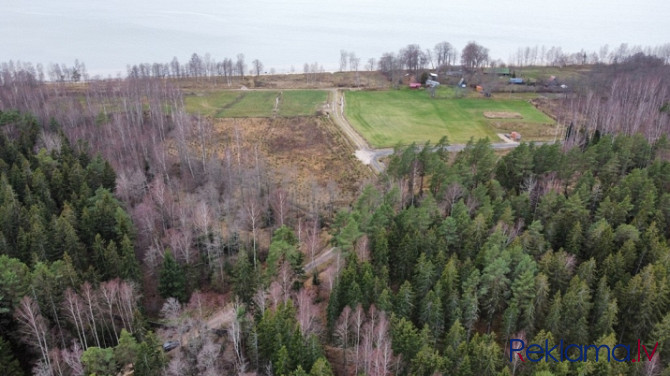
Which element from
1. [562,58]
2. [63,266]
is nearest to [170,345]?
[63,266]

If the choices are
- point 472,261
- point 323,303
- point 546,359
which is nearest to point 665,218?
point 472,261

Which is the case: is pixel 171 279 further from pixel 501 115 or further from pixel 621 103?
pixel 621 103

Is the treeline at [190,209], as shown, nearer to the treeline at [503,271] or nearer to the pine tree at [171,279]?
the pine tree at [171,279]

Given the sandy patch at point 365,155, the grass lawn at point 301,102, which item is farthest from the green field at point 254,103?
the sandy patch at point 365,155

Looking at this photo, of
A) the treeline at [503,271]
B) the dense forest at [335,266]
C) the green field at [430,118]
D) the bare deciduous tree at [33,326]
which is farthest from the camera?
the green field at [430,118]

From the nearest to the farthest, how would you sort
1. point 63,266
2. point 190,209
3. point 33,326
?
1. point 33,326
2. point 63,266
3. point 190,209

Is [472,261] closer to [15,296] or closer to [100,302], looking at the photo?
[100,302]
